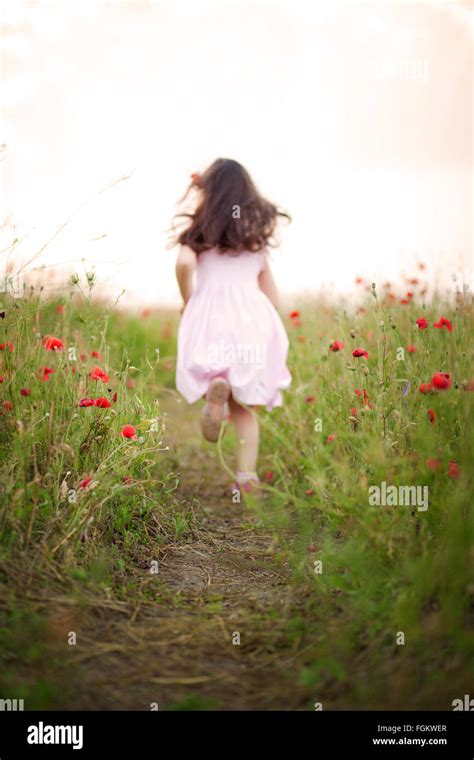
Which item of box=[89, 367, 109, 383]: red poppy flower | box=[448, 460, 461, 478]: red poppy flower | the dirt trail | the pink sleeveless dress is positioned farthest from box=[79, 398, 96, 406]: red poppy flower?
box=[448, 460, 461, 478]: red poppy flower

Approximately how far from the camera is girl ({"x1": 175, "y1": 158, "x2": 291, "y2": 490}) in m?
3.13

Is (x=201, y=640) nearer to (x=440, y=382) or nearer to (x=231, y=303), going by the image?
(x=440, y=382)

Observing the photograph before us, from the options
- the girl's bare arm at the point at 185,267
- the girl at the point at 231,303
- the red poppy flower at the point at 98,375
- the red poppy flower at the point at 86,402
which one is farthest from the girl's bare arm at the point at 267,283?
the red poppy flower at the point at 86,402

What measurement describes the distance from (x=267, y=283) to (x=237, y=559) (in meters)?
1.43

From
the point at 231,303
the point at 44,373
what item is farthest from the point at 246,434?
→ the point at 44,373

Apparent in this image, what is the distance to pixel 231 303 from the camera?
3188 millimetres

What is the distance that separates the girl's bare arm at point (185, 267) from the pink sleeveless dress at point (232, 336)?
59 millimetres

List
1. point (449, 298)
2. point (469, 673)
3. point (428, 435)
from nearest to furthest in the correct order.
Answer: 1. point (469, 673)
2. point (428, 435)
3. point (449, 298)

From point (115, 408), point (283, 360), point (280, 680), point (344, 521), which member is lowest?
point (280, 680)

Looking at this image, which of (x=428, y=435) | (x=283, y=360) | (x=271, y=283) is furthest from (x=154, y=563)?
(x=271, y=283)
